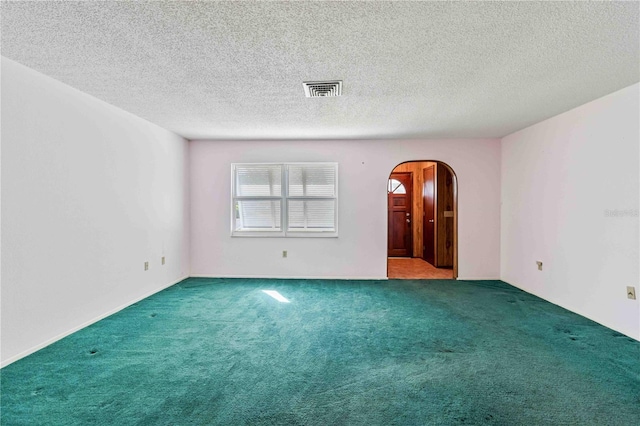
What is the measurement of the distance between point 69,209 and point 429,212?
20.5 ft

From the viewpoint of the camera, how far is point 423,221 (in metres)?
7.31

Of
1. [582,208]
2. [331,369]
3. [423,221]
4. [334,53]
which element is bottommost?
[331,369]

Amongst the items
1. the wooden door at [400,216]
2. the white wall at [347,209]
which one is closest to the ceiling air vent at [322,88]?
the white wall at [347,209]

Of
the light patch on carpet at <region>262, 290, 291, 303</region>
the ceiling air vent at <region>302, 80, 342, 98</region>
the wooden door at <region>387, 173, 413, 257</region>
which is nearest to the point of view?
the ceiling air vent at <region>302, 80, 342, 98</region>

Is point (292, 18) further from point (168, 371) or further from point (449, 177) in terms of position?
point (449, 177)

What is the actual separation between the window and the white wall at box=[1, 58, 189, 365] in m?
1.38

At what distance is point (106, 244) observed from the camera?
134 inches

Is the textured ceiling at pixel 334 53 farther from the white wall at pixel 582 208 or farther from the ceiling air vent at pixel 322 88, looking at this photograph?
the white wall at pixel 582 208

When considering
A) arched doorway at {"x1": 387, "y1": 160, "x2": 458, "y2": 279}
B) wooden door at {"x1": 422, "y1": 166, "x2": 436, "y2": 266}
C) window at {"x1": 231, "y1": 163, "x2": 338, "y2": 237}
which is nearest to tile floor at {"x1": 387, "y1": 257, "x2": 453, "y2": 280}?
Answer: arched doorway at {"x1": 387, "y1": 160, "x2": 458, "y2": 279}

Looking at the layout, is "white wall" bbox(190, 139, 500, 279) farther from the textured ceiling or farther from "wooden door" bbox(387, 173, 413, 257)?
"wooden door" bbox(387, 173, 413, 257)

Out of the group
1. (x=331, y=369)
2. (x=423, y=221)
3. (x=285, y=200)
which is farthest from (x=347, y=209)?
(x=331, y=369)

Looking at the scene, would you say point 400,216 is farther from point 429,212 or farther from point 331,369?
point 331,369

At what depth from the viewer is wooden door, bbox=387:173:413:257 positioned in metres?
7.80

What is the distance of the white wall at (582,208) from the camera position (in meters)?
2.93
